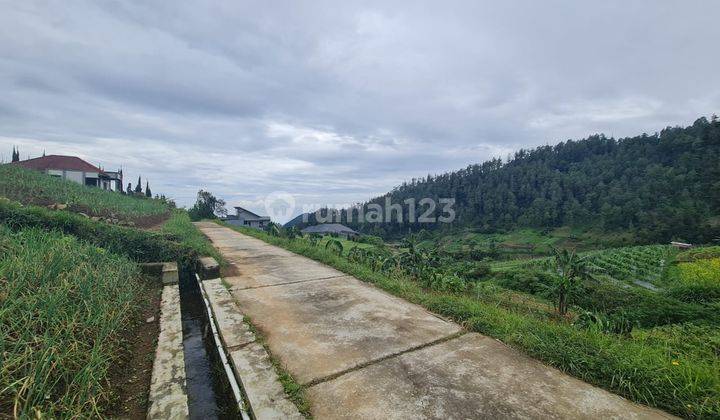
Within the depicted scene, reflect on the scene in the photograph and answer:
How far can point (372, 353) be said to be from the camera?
2.71m

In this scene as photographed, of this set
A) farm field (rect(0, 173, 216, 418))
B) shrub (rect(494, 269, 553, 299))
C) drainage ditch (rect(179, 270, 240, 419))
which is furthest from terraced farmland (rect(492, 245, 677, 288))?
farm field (rect(0, 173, 216, 418))

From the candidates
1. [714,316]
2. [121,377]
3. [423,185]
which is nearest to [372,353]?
[121,377]

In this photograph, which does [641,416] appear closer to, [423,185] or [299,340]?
[299,340]

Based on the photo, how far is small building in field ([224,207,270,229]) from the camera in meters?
44.1

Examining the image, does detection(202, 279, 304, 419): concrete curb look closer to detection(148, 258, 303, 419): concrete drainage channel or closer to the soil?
detection(148, 258, 303, 419): concrete drainage channel

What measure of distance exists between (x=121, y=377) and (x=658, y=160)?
301 ft

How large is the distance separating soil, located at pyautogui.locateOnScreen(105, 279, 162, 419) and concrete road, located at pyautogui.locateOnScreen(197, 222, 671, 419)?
3.08 feet

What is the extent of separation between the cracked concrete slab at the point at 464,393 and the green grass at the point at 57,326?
1.43 m

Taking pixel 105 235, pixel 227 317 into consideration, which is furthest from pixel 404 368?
pixel 105 235

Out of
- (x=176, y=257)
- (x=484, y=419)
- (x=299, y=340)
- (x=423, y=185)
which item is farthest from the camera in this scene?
(x=423, y=185)

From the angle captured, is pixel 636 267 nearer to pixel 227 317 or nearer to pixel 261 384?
pixel 227 317

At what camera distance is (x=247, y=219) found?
4447 centimetres

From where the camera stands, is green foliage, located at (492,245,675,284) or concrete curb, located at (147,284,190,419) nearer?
concrete curb, located at (147,284,190,419)

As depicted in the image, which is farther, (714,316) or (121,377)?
(714,316)
